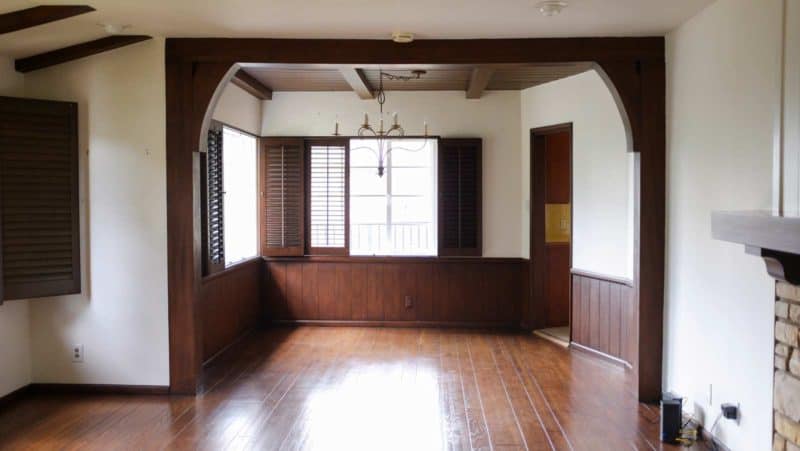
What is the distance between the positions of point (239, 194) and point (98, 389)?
8.32 feet

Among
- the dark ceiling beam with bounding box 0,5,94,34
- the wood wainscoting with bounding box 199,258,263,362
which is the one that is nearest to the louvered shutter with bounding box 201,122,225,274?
the wood wainscoting with bounding box 199,258,263,362

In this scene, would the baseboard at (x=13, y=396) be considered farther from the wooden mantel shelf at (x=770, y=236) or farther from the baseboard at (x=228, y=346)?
the wooden mantel shelf at (x=770, y=236)

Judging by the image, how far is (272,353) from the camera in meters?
5.53

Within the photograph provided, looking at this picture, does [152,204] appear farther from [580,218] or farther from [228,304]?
[580,218]

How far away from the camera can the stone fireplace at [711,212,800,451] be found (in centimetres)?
226

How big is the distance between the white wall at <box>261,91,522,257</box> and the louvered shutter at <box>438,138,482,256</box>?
0.11 m

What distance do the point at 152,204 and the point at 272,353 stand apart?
196 cm

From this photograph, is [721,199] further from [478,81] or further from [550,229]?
[550,229]

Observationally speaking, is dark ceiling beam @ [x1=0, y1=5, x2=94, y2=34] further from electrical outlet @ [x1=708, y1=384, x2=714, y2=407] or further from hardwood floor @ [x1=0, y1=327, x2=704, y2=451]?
electrical outlet @ [x1=708, y1=384, x2=714, y2=407]

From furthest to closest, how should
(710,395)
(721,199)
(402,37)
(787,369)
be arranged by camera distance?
(402,37)
(710,395)
(721,199)
(787,369)

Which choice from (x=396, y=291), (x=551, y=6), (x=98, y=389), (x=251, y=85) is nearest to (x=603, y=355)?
(x=396, y=291)

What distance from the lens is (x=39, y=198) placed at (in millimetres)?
4020

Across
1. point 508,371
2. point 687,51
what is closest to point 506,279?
point 508,371

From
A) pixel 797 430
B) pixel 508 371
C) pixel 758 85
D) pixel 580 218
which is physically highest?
pixel 758 85
